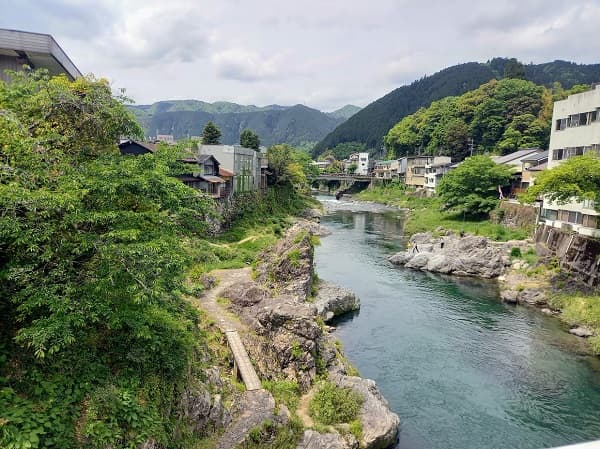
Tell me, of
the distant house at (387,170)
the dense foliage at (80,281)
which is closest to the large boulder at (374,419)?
the dense foliage at (80,281)

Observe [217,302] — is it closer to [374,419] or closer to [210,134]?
[374,419]

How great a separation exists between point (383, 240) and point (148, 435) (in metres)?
39.2

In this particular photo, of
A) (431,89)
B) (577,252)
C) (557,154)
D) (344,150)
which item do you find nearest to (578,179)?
(577,252)

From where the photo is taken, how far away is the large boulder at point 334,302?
23658 mm

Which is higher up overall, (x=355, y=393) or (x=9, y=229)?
(x=9, y=229)

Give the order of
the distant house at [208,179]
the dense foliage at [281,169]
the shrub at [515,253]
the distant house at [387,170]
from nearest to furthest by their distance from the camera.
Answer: the shrub at [515,253], the distant house at [208,179], the dense foliage at [281,169], the distant house at [387,170]

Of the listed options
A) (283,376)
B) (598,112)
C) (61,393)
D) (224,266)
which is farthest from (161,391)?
(598,112)

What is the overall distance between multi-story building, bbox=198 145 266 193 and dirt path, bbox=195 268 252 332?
2065cm

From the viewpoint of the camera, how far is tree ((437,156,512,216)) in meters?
46.4

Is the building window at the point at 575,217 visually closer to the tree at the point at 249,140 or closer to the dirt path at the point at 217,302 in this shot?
the dirt path at the point at 217,302

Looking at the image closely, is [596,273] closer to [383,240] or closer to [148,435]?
[383,240]

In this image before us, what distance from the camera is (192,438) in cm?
1010

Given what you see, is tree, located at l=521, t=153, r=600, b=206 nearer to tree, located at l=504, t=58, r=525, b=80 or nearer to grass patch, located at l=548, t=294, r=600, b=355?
grass patch, located at l=548, t=294, r=600, b=355

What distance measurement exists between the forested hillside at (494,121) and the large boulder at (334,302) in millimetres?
52914
